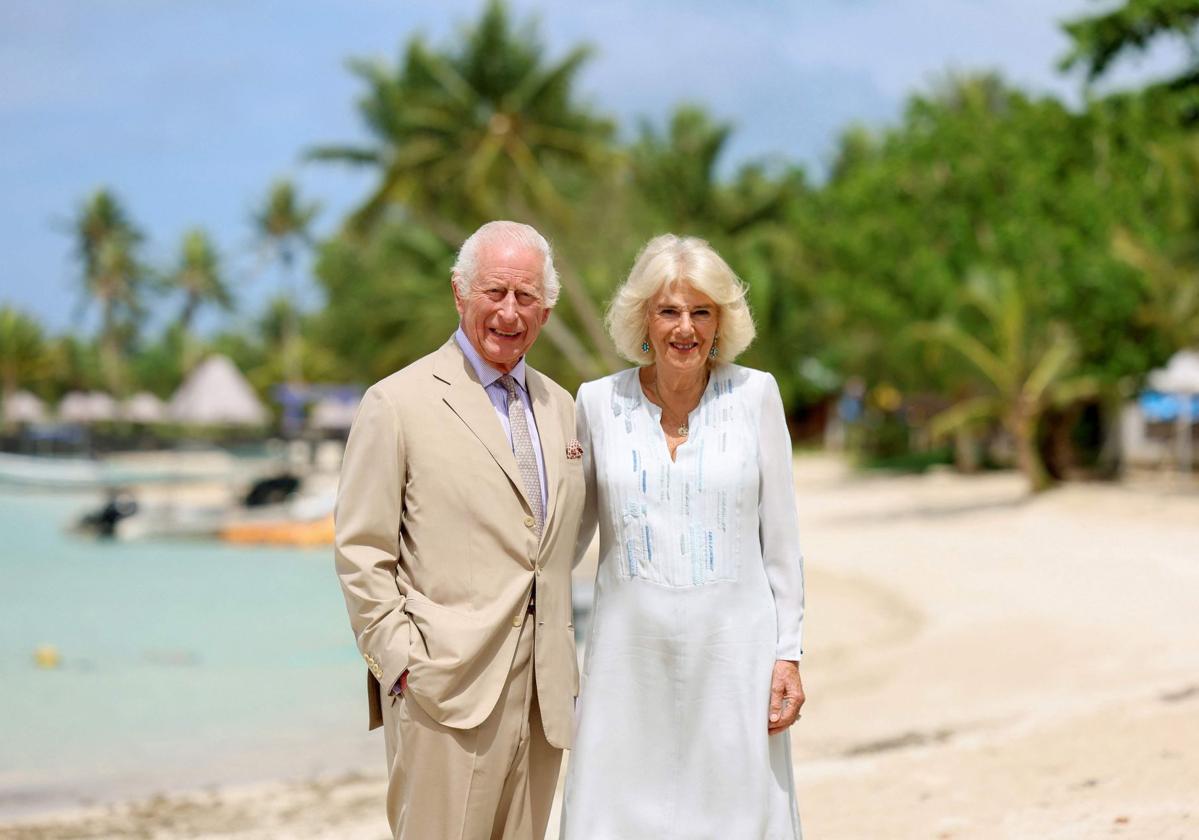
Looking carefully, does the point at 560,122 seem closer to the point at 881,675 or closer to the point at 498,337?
the point at 881,675

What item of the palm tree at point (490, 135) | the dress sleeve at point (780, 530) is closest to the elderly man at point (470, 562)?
the dress sleeve at point (780, 530)

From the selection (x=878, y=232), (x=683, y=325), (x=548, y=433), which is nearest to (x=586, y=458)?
(x=548, y=433)

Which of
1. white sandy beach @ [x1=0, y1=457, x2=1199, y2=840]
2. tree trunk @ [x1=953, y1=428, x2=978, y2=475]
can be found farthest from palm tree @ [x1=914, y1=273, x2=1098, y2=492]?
tree trunk @ [x1=953, y1=428, x2=978, y2=475]

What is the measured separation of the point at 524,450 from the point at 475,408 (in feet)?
0.49

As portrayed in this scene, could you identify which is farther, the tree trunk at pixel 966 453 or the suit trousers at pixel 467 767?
the tree trunk at pixel 966 453

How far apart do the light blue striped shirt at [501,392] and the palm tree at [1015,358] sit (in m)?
15.5

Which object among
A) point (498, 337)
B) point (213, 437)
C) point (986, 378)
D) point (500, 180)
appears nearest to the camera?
point (498, 337)

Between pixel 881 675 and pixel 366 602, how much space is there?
6784mm

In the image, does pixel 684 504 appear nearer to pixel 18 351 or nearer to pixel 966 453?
pixel 966 453

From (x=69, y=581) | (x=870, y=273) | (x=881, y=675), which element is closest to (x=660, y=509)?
(x=881, y=675)

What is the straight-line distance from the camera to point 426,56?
98.3ft

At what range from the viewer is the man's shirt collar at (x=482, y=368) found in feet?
9.54

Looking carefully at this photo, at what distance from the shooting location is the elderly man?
273 centimetres

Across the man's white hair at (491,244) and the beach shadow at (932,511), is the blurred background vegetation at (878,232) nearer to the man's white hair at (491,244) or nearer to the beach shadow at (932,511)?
the beach shadow at (932,511)
